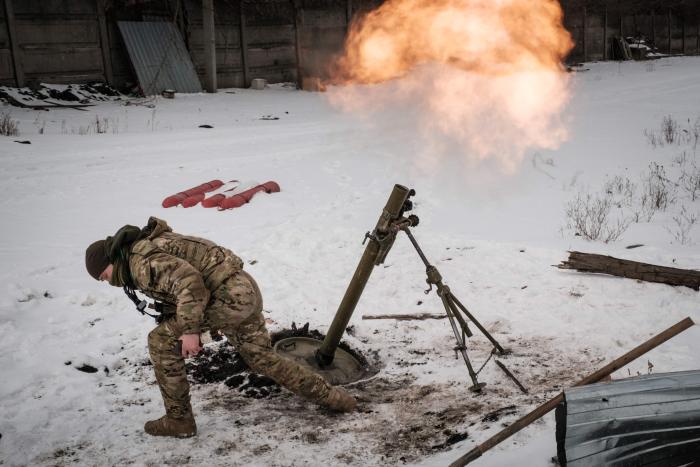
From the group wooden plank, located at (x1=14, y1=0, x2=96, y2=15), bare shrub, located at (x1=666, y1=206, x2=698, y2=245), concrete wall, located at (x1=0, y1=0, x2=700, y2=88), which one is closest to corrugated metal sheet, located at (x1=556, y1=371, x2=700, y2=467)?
bare shrub, located at (x1=666, y1=206, x2=698, y2=245)

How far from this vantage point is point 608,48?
28266 millimetres

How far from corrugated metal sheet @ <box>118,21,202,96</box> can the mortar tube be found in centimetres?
1433

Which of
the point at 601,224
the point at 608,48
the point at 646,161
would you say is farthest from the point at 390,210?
the point at 608,48

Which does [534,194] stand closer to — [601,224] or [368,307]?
[601,224]

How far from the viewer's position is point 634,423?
8.91ft

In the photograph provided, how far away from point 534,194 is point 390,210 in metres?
6.18

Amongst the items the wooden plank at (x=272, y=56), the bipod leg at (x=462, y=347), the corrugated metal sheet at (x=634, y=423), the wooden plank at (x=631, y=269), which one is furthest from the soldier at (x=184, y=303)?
the wooden plank at (x=272, y=56)

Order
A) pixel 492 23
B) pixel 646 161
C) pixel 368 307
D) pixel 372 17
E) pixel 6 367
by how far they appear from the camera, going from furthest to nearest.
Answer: pixel 372 17 < pixel 492 23 < pixel 646 161 < pixel 368 307 < pixel 6 367

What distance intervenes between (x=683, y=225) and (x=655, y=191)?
1501 millimetres

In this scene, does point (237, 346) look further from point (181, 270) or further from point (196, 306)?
point (181, 270)

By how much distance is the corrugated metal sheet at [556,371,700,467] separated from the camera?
2713mm

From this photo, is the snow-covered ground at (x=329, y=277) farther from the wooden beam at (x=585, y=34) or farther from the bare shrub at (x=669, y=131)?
the wooden beam at (x=585, y=34)

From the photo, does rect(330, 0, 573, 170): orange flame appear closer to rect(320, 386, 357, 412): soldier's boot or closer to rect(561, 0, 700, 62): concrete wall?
rect(561, 0, 700, 62): concrete wall

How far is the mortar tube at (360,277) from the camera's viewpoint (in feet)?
15.1
